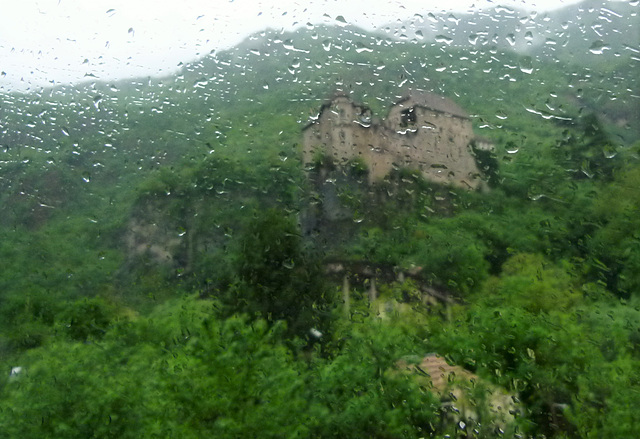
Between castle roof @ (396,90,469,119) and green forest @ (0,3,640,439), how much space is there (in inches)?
2.6

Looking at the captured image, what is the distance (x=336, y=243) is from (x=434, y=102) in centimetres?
94

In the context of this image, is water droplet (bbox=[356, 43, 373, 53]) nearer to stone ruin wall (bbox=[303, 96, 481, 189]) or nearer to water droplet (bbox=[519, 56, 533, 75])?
stone ruin wall (bbox=[303, 96, 481, 189])

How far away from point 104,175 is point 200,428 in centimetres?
185

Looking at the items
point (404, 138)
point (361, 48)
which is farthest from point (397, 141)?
point (361, 48)

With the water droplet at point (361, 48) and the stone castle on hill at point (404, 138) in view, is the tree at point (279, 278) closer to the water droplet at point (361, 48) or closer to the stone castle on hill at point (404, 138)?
the stone castle on hill at point (404, 138)

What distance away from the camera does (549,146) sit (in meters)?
2.94

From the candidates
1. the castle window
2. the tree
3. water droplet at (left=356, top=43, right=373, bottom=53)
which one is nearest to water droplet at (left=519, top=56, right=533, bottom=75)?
the castle window

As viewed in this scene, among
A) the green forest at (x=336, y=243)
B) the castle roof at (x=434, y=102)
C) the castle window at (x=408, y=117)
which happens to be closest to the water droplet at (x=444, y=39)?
the green forest at (x=336, y=243)

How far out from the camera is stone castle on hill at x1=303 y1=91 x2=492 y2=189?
3.07 meters

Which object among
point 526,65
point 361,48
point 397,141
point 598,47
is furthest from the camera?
point 361,48

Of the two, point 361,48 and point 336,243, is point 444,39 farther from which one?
point 336,243

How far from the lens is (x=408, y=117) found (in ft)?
10.2

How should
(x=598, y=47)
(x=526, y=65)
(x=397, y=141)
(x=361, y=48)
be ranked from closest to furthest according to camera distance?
(x=598, y=47), (x=526, y=65), (x=397, y=141), (x=361, y=48)

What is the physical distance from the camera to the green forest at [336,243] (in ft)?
9.50
